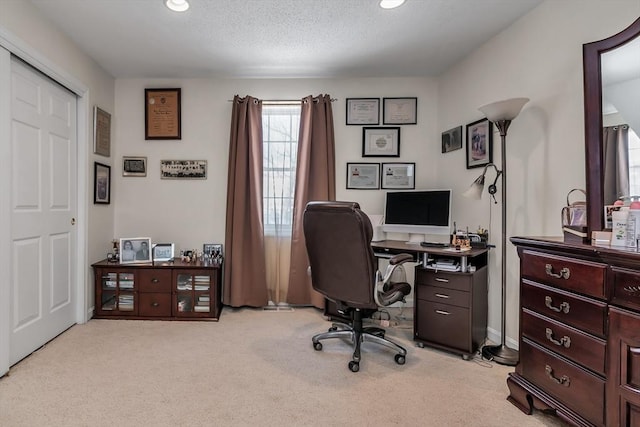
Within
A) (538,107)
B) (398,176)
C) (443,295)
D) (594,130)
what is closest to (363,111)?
(398,176)

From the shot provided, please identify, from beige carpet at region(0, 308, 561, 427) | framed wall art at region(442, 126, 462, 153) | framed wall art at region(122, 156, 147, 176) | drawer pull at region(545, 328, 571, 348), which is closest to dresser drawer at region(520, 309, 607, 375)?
drawer pull at region(545, 328, 571, 348)

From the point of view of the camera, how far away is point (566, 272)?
59.2 inches

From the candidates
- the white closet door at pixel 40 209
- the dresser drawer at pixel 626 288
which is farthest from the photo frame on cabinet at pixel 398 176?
the white closet door at pixel 40 209

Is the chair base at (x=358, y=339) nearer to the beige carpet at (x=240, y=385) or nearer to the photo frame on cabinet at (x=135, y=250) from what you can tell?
the beige carpet at (x=240, y=385)

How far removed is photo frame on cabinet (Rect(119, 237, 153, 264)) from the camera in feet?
10.7

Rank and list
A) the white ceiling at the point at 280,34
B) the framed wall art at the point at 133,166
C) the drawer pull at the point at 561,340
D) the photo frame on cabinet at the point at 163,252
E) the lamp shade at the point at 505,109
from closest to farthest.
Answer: the drawer pull at the point at 561,340
the lamp shade at the point at 505,109
the white ceiling at the point at 280,34
the photo frame on cabinet at the point at 163,252
the framed wall art at the point at 133,166

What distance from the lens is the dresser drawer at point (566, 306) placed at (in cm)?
137

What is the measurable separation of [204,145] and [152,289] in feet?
5.18

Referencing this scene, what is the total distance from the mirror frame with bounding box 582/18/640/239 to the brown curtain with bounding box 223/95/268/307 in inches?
106

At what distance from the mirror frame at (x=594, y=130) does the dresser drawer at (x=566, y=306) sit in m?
0.36

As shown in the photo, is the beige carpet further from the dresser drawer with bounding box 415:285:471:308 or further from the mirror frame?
the mirror frame

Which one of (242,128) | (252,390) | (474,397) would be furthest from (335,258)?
(242,128)

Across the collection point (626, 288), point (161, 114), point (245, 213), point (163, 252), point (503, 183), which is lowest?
point (163, 252)

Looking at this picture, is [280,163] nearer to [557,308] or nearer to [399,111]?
[399,111]
